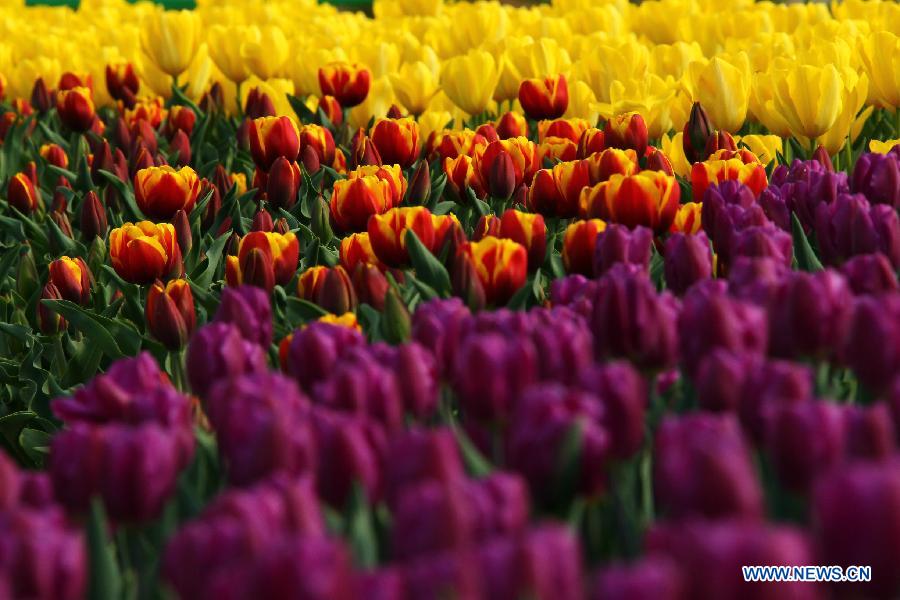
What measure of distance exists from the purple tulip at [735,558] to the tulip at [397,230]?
170 cm

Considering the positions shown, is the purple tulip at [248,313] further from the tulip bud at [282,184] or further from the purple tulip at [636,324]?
the tulip bud at [282,184]

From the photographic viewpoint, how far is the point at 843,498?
1197mm

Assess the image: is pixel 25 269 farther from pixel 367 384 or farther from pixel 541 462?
pixel 541 462

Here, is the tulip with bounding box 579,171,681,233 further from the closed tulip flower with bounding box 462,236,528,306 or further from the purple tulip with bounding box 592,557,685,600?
the purple tulip with bounding box 592,557,685,600

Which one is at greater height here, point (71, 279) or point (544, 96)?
point (544, 96)

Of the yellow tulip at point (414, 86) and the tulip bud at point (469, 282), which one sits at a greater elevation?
the tulip bud at point (469, 282)

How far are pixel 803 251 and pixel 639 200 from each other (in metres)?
0.36

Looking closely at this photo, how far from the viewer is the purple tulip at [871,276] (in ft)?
7.20

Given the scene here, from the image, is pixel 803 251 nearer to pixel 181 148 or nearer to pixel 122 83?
pixel 181 148

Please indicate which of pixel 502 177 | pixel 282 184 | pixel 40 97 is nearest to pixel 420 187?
pixel 502 177

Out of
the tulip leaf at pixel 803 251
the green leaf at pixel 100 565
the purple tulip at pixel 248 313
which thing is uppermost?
the green leaf at pixel 100 565

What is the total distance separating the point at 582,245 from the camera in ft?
8.93

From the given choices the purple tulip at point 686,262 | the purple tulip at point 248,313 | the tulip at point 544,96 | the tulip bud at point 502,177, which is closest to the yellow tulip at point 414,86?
the tulip at point 544,96

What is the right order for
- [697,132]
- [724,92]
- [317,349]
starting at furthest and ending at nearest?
[724,92] → [697,132] → [317,349]
